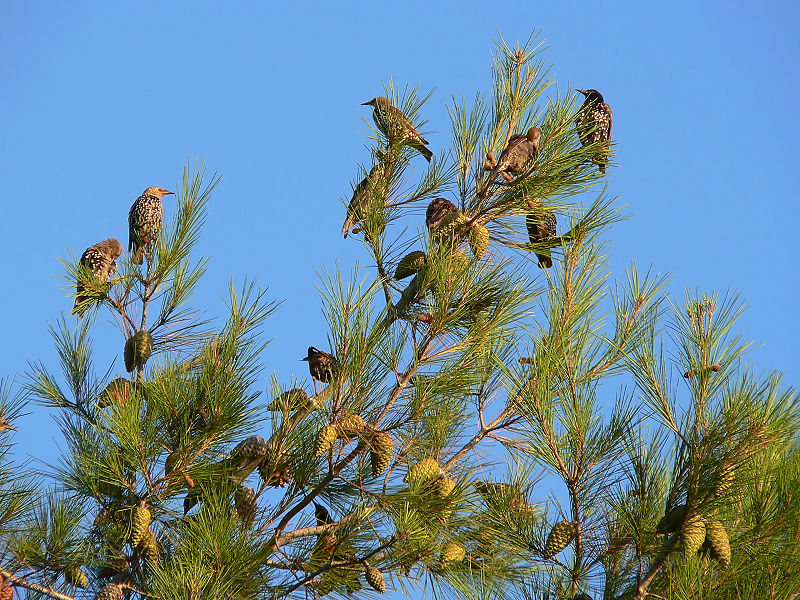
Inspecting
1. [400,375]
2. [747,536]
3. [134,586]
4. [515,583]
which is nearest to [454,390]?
[400,375]

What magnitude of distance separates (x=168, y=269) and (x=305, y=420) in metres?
0.93

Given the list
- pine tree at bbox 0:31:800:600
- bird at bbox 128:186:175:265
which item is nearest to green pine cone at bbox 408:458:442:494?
pine tree at bbox 0:31:800:600

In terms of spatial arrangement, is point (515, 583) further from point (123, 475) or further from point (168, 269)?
point (168, 269)

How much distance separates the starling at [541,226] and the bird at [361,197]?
20.3 inches

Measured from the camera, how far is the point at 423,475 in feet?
7.72

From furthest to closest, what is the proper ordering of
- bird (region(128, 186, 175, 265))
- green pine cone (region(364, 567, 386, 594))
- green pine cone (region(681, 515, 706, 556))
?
bird (region(128, 186, 175, 265)), green pine cone (region(364, 567, 386, 594)), green pine cone (region(681, 515, 706, 556))

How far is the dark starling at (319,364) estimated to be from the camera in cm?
279

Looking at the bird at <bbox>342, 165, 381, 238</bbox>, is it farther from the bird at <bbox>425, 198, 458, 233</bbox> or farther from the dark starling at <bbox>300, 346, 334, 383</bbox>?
the dark starling at <bbox>300, 346, 334, 383</bbox>

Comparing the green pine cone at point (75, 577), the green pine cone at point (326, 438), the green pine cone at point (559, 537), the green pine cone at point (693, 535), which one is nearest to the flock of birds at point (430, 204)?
the green pine cone at point (326, 438)

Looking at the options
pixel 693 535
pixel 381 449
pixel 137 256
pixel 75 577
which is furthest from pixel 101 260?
pixel 693 535

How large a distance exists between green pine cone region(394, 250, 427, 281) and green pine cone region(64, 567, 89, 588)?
1.30 metres

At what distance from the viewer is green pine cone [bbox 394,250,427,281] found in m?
2.69

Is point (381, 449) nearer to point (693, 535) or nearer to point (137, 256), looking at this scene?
point (693, 535)

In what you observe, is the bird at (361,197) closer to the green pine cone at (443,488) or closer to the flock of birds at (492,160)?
the flock of birds at (492,160)
